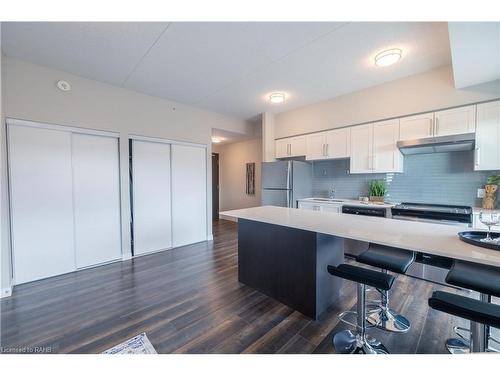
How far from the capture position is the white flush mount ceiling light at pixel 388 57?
2.47 metres

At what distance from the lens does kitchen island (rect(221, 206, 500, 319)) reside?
1.44 meters

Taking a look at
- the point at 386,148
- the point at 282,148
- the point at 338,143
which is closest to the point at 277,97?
the point at 282,148

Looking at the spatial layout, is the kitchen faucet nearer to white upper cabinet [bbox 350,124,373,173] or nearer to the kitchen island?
white upper cabinet [bbox 350,124,373,173]

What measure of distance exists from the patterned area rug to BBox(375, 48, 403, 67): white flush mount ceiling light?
12.1ft

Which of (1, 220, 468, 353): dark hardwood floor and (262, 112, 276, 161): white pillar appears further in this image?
(262, 112, 276, 161): white pillar

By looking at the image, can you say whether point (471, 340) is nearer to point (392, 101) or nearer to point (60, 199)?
point (392, 101)

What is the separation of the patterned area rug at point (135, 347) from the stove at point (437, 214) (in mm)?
3187

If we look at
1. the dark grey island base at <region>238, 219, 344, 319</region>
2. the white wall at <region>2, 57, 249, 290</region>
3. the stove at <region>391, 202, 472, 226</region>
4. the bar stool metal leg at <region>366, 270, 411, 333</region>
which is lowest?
the bar stool metal leg at <region>366, 270, 411, 333</region>

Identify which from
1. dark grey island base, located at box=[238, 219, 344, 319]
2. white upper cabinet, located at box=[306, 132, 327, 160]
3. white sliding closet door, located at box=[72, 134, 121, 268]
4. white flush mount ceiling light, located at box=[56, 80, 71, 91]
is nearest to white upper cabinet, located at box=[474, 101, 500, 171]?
white upper cabinet, located at box=[306, 132, 327, 160]
